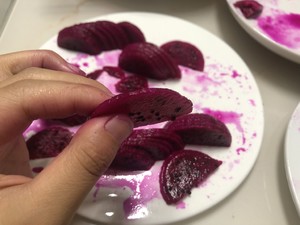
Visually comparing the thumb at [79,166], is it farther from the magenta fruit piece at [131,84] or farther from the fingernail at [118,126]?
the magenta fruit piece at [131,84]

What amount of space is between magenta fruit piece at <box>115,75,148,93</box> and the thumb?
488mm

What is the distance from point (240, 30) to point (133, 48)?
420 millimetres

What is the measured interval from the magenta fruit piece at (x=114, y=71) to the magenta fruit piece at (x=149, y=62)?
2 centimetres

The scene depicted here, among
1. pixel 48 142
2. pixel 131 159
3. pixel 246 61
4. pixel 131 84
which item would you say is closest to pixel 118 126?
pixel 131 159

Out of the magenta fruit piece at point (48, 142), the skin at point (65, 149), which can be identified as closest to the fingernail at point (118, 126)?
the skin at point (65, 149)

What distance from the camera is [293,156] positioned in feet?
3.24

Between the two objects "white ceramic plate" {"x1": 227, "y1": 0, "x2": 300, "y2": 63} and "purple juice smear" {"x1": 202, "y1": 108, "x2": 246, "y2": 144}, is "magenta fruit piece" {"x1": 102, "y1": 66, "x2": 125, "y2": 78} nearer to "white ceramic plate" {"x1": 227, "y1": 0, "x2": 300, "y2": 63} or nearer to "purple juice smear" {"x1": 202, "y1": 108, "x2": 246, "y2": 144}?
"purple juice smear" {"x1": 202, "y1": 108, "x2": 246, "y2": 144}

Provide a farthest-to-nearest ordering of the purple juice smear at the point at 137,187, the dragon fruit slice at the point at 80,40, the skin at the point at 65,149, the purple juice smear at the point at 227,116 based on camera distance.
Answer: the dragon fruit slice at the point at 80,40 < the purple juice smear at the point at 227,116 < the purple juice smear at the point at 137,187 < the skin at the point at 65,149

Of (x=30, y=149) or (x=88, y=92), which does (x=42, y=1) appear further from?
(x=88, y=92)

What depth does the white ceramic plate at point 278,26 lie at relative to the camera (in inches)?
47.6

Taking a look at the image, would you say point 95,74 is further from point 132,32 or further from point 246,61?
point 246,61

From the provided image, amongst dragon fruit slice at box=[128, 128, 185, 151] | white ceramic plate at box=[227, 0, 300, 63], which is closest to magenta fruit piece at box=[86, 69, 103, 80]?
dragon fruit slice at box=[128, 128, 185, 151]

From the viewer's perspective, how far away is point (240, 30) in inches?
55.5

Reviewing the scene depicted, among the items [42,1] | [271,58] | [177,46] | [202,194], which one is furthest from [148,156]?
[42,1]
